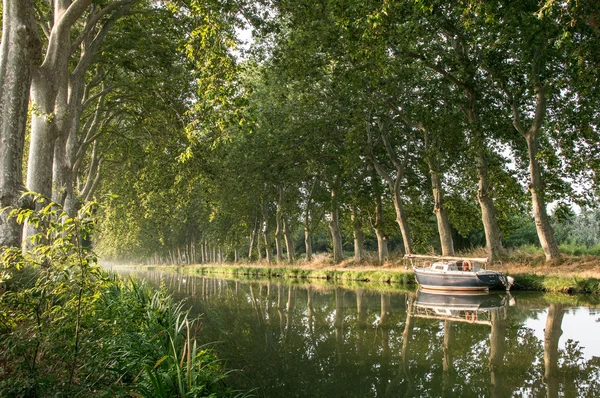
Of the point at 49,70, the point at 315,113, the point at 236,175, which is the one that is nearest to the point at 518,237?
the point at 315,113

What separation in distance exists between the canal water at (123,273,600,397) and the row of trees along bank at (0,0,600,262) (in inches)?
177

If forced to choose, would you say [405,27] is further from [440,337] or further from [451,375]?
[451,375]

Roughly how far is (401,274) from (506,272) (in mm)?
5980

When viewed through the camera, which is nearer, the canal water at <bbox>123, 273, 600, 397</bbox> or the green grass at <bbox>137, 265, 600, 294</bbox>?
the canal water at <bbox>123, 273, 600, 397</bbox>

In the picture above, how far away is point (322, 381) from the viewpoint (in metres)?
7.62

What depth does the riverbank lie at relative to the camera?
57.9 ft

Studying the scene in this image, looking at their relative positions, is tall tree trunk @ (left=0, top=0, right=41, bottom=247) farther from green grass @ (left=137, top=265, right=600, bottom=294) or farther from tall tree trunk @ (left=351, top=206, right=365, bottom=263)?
tall tree trunk @ (left=351, top=206, right=365, bottom=263)

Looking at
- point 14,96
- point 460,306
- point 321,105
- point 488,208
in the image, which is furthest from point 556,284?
point 14,96

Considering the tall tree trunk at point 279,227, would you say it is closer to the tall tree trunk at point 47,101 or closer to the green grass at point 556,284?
the green grass at point 556,284

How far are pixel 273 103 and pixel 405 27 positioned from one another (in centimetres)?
1527

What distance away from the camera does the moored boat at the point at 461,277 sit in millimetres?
19344

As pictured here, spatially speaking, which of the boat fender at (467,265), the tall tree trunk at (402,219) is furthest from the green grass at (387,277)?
the tall tree trunk at (402,219)

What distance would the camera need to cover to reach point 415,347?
984 cm

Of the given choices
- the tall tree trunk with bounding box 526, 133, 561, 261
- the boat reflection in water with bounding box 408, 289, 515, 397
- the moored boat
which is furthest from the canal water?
the tall tree trunk with bounding box 526, 133, 561, 261
